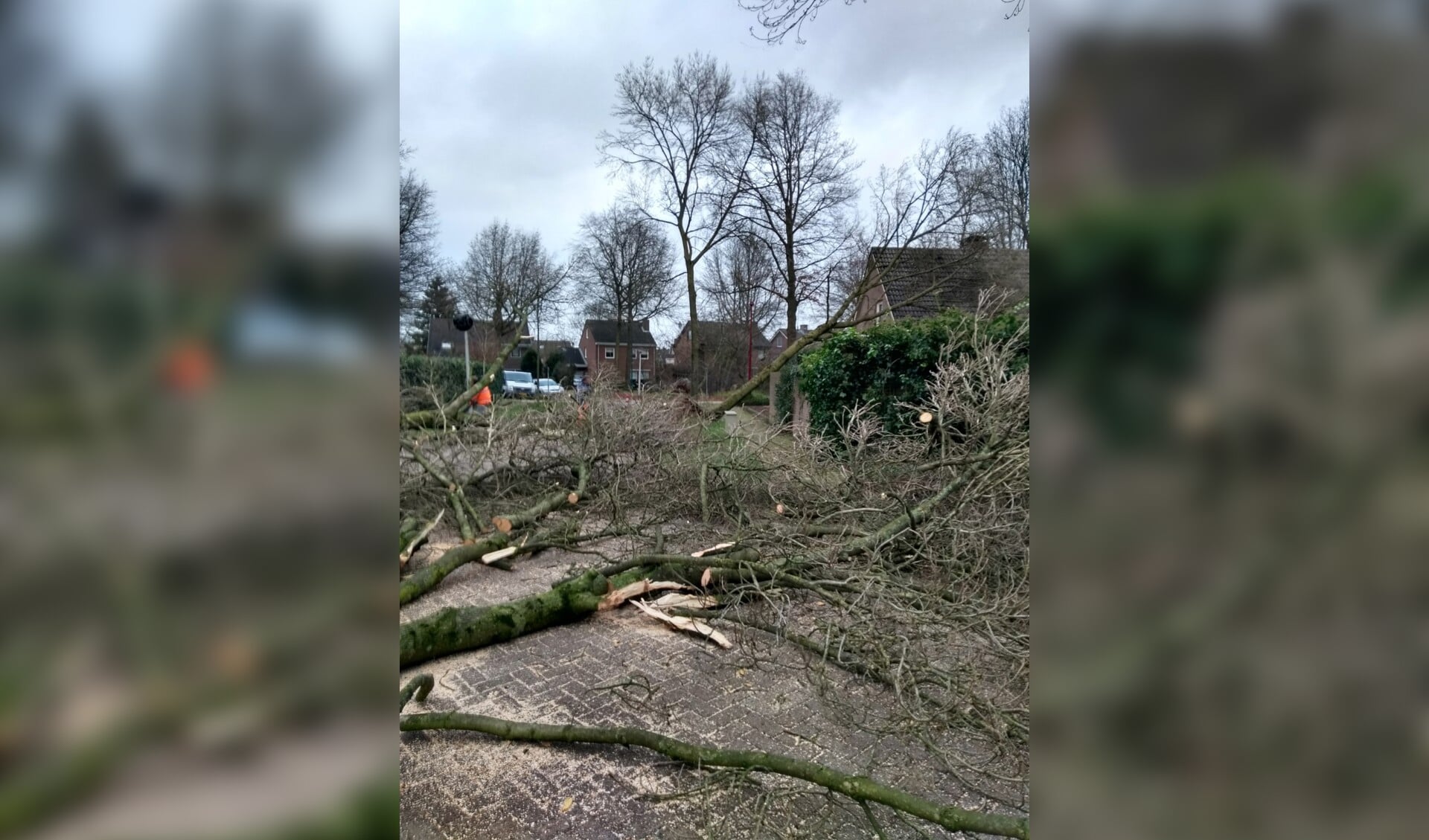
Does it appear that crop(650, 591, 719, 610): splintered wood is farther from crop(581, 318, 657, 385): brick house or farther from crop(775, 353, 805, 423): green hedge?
crop(775, 353, 805, 423): green hedge

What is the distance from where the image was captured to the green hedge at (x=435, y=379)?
770 cm

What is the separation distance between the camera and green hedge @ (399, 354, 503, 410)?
7695 mm

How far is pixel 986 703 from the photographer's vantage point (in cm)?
311

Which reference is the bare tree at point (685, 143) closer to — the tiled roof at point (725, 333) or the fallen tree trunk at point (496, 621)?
the tiled roof at point (725, 333)

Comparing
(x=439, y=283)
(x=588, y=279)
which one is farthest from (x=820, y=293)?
(x=439, y=283)

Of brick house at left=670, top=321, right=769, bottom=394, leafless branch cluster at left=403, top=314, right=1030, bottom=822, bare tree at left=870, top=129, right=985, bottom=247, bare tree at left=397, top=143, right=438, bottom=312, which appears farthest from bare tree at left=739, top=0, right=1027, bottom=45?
brick house at left=670, top=321, right=769, bottom=394

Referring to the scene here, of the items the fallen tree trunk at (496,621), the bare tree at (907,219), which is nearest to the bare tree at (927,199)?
the bare tree at (907,219)

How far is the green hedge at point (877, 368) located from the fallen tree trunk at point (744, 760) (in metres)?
7.21

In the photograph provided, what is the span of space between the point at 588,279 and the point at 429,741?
13.3 meters

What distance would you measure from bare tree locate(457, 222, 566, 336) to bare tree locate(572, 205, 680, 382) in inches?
35.3
